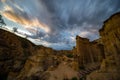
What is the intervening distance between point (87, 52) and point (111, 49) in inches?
541

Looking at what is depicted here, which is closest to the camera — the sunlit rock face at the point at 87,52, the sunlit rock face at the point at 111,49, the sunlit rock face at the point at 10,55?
the sunlit rock face at the point at 111,49

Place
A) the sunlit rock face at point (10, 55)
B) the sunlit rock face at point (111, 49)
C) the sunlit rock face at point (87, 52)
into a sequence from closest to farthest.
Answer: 1. the sunlit rock face at point (111, 49)
2. the sunlit rock face at point (87, 52)
3. the sunlit rock face at point (10, 55)

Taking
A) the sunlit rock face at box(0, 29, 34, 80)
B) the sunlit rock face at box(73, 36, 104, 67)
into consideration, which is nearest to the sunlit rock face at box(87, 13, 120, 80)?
the sunlit rock face at box(73, 36, 104, 67)

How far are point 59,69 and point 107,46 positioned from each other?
648 inches

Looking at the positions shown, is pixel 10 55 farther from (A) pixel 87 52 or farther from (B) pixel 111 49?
(B) pixel 111 49

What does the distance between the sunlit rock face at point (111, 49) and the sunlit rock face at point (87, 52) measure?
11.2 metres

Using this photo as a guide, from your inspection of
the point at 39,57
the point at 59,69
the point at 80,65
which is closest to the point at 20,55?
the point at 39,57

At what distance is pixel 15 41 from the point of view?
5700 cm

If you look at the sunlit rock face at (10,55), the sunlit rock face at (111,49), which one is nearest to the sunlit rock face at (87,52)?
the sunlit rock face at (111,49)

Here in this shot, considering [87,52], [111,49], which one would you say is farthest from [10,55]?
[111,49]

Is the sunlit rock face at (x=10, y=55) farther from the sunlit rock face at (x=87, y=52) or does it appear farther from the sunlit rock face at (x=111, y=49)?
the sunlit rock face at (x=111, y=49)

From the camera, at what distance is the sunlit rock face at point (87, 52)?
92.1 feet

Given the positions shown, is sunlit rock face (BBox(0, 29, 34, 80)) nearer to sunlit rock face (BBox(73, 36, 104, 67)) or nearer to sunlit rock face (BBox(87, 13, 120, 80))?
sunlit rock face (BBox(73, 36, 104, 67))

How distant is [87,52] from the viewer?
29.2m
